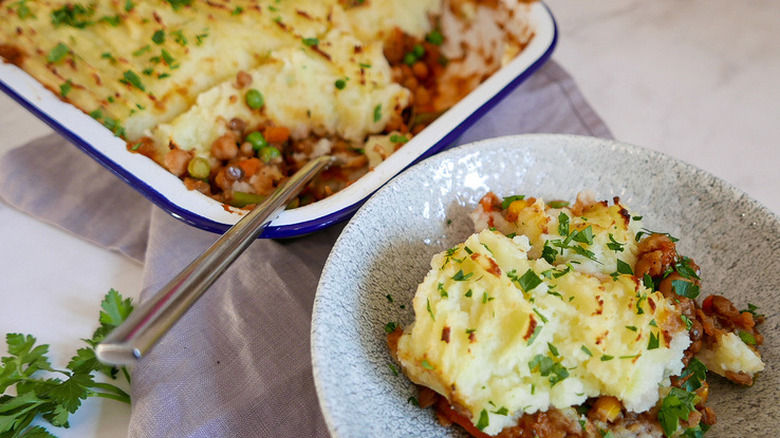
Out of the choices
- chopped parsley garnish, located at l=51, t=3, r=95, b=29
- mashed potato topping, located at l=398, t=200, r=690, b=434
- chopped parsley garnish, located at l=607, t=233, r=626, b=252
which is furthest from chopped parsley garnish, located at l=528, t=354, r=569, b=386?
chopped parsley garnish, located at l=51, t=3, r=95, b=29

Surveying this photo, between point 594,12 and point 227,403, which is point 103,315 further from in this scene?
point 594,12

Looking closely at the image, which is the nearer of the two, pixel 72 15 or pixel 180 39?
pixel 180 39

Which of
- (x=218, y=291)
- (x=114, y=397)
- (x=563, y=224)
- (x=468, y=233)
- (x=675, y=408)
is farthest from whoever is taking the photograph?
(x=218, y=291)

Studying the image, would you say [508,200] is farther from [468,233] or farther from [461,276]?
[461,276]

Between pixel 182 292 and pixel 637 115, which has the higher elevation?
pixel 182 292

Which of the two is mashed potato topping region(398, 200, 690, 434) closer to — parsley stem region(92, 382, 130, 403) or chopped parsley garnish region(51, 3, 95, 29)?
parsley stem region(92, 382, 130, 403)

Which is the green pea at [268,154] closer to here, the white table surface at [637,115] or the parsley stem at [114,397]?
the white table surface at [637,115]

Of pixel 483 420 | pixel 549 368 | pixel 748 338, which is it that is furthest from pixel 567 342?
pixel 748 338
